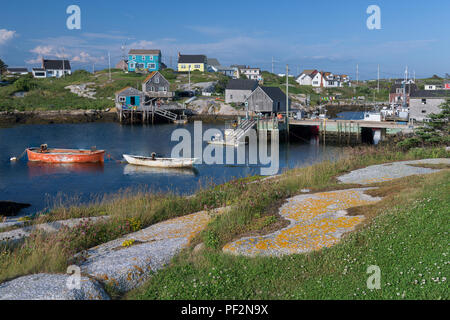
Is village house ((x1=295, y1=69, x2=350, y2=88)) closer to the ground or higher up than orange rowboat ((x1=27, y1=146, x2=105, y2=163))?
higher up

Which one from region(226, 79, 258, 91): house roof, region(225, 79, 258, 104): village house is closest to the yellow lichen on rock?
region(225, 79, 258, 104): village house

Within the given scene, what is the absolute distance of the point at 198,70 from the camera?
125m

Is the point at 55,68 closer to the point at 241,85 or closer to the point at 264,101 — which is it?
the point at 241,85

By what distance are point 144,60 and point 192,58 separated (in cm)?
1798

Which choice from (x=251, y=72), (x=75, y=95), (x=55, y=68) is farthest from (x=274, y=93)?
(x=55, y=68)

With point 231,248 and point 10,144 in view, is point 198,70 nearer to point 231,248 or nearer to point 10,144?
point 10,144

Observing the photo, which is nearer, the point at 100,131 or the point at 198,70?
the point at 100,131

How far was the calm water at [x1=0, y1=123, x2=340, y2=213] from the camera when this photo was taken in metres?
28.5

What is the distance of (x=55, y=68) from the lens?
126125 mm

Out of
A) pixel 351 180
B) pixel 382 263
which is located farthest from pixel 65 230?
pixel 351 180

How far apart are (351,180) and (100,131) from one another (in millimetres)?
50741

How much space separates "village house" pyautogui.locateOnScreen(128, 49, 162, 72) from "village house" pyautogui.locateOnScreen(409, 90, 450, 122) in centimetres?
8034

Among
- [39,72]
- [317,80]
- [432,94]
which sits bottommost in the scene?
[432,94]

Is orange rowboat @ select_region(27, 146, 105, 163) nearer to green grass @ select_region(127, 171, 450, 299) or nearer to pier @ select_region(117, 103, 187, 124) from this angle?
green grass @ select_region(127, 171, 450, 299)
